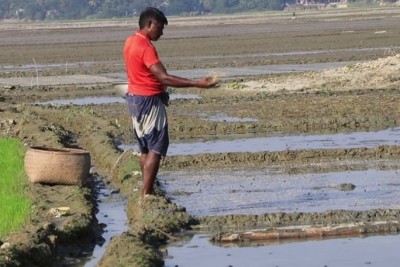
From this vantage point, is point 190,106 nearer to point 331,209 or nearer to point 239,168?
point 239,168

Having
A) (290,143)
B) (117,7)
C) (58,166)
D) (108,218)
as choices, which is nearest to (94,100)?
(290,143)

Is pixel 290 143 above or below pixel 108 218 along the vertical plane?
below

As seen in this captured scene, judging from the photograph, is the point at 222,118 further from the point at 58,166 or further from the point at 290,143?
the point at 58,166

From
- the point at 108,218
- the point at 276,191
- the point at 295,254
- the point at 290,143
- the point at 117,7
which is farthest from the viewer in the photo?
the point at 117,7

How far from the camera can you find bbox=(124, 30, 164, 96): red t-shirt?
30.2 ft

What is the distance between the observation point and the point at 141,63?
9258mm

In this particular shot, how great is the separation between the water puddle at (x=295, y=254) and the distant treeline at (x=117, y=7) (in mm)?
125354

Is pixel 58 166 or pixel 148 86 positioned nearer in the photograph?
pixel 148 86

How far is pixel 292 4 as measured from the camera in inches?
5507

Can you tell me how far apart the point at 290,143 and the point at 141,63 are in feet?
17.6

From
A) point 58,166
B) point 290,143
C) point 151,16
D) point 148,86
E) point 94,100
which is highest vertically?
point 151,16

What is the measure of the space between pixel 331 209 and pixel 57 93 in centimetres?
1564

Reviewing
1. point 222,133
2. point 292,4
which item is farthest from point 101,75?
point 292,4

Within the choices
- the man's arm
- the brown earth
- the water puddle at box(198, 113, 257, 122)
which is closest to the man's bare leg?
the brown earth
